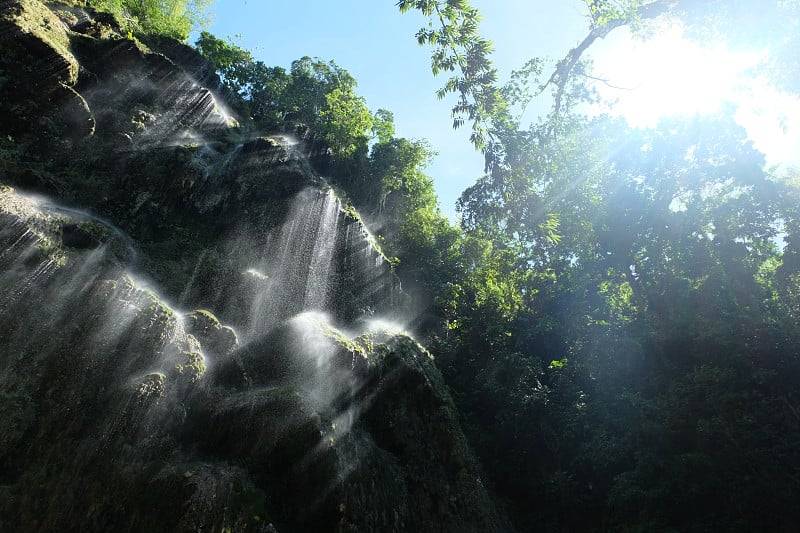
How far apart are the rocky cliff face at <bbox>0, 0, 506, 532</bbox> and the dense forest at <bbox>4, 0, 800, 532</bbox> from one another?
9.73 ft

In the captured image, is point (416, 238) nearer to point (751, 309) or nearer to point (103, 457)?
point (751, 309)

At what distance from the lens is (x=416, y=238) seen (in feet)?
80.3

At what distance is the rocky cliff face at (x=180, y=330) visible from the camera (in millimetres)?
8422

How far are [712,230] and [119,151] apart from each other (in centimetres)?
2569

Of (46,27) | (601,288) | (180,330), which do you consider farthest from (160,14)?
(601,288)

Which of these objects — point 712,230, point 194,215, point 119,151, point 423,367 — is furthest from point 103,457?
point 712,230

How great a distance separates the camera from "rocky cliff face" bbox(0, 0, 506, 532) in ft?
27.6

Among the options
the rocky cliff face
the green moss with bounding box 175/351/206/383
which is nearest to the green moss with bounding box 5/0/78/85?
the rocky cliff face

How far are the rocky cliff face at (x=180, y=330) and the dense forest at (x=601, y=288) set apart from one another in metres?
2.97

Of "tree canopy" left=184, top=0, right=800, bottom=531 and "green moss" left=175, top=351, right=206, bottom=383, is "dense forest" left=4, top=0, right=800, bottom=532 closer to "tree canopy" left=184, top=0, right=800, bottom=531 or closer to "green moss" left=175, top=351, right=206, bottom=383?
"tree canopy" left=184, top=0, right=800, bottom=531

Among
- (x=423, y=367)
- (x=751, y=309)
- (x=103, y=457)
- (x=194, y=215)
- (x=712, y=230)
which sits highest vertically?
(x=712, y=230)

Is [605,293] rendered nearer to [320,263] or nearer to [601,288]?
[601,288]

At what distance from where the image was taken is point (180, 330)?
10758mm

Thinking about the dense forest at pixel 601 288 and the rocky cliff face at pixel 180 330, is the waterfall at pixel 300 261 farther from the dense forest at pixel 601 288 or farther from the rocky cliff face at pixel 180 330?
the dense forest at pixel 601 288
